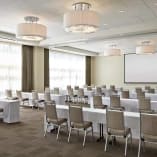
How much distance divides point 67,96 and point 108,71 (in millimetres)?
7525

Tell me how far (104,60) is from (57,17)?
12689 mm

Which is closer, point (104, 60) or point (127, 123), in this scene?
point (127, 123)

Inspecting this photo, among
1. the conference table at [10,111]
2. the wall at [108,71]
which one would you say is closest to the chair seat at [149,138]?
the conference table at [10,111]

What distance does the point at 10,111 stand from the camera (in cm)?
820

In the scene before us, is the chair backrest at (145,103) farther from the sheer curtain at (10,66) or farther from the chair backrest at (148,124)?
the sheer curtain at (10,66)

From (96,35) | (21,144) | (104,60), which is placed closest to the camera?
(21,144)

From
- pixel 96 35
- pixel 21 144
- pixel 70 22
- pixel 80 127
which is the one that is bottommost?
pixel 21 144

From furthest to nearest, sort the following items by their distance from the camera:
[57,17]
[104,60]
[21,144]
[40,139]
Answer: [104,60], [57,17], [40,139], [21,144]

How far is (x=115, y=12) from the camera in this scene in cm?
775

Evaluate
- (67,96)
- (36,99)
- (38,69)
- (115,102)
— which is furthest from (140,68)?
(115,102)

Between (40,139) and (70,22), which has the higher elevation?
(70,22)

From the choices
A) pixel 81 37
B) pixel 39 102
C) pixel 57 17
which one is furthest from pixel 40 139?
pixel 81 37

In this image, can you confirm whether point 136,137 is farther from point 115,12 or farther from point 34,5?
point 34,5

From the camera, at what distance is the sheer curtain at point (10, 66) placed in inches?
496
